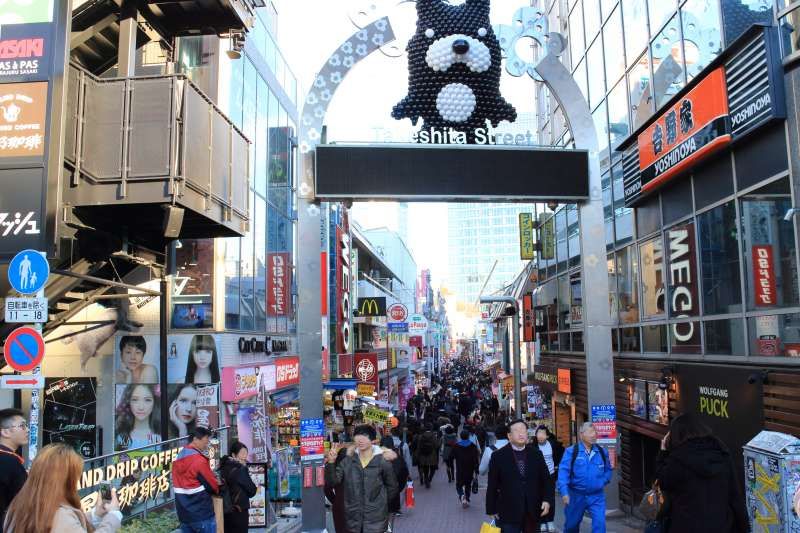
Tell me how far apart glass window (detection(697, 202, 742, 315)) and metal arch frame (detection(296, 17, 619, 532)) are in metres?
1.65

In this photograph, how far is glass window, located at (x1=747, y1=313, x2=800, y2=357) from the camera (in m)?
8.16

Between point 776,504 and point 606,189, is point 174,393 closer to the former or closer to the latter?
point 606,189

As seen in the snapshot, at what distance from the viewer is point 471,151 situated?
11.7 m

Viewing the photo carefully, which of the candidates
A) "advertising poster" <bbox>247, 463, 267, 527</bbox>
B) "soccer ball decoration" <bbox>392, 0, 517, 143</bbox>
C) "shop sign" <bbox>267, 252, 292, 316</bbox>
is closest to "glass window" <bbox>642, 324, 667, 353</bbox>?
"soccer ball decoration" <bbox>392, 0, 517, 143</bbox>

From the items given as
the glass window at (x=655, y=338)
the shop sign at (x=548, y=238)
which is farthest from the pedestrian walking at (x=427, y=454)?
the shop sign at (x=548, y=238)

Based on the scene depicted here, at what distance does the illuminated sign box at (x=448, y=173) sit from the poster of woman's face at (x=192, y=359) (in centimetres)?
590

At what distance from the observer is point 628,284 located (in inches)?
589

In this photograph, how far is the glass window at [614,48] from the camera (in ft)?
49.5

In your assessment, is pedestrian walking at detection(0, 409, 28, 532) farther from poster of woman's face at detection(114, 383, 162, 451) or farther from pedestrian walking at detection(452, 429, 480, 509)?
poster of woman's face at detection(114, 383, 162, 451)

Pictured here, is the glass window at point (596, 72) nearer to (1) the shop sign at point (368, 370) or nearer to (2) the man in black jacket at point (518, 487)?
(2) the man in black jacket at point (518, 487)

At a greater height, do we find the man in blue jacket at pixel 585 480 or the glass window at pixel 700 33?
the glass window at pixel 700 33

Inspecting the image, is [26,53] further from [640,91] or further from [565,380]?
[565,380]

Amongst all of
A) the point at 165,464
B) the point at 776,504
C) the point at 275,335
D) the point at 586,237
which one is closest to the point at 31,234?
the point at 165,464

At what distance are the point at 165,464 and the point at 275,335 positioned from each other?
11.7m
